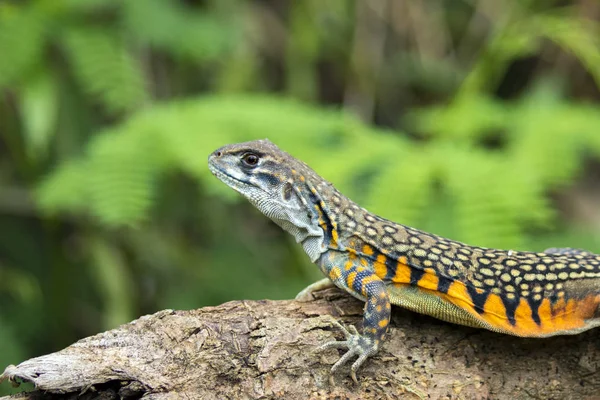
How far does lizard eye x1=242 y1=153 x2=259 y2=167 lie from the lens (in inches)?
178

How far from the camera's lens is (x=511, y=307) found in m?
4.10

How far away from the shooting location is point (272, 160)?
14.8ft

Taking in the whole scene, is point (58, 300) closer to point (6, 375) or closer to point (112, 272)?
point (112, 272)

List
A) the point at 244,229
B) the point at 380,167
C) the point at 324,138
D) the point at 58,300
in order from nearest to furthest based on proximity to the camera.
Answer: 1. the point at 380,167
2. the point at 324,138
3. the point at 58,300
4. the point at 244,229

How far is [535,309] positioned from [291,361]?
1.49 meters

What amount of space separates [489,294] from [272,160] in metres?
1.58

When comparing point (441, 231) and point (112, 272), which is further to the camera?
point (112, 272)

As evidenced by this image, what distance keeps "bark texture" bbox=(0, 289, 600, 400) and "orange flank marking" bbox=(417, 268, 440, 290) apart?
0.24 m

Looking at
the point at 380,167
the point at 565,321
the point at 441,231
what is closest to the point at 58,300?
the point at 380,167

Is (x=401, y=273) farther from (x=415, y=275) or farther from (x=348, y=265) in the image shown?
(x=348, y=265)

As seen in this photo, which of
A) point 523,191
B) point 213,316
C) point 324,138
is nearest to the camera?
point 213,316

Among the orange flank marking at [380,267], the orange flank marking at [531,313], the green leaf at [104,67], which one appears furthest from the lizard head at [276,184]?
the green leaf at [104,67]

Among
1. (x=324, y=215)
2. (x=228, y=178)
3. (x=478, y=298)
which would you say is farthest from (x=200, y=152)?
(x=478, y=298)

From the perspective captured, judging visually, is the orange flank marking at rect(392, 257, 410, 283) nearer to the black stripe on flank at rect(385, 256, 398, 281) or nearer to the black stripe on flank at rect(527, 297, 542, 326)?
the black stripe on flank at rect(385, 256, 398, 281)
